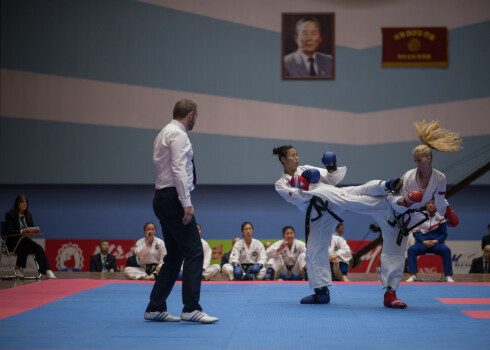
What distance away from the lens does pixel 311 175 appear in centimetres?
429

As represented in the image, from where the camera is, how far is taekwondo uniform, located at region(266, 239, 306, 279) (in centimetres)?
801

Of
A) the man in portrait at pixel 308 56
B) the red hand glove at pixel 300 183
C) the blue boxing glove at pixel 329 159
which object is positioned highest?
the man in portrait at pixel 308 56

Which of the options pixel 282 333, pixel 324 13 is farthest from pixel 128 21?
pixel 282 333

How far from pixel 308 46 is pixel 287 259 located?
171 inches

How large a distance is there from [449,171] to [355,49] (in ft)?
9.26

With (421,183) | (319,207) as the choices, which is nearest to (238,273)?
(319,207)

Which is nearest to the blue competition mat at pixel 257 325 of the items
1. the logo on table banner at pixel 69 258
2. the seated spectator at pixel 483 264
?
the seated spectator at pixel 483 264

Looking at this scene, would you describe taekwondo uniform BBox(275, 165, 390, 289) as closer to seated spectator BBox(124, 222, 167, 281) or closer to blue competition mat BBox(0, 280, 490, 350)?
blue competition mat BBox(0, 280, 490, 350)

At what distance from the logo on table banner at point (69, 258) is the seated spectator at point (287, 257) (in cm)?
Result: 394

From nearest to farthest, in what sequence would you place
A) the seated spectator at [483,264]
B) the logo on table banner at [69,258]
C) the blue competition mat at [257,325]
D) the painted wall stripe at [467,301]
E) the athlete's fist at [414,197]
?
1. the blue competition mat at [257,325]
2. the athlete's fist at [414,197]
3. the painted wall stripe at [467,301]
4. the seated spectator at [483,264]
5. the logo on table banner at [69,258]

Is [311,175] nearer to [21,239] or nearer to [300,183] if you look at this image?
[300,183]

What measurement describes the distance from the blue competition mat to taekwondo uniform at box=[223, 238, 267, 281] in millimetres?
2939

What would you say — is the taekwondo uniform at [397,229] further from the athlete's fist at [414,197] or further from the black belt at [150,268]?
the black belt at [150,268]

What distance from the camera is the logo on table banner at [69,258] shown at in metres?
10.2
